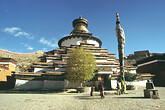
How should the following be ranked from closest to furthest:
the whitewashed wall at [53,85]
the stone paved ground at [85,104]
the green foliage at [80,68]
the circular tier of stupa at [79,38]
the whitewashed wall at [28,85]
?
the stone paved ground at [85,104]
the green foliage at [80,68]
the whitewashed wall at [53,85]
the whitewashed wall at [28,85]
the circular tier of stupa at [79,38]

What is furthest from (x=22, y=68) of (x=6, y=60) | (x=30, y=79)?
(x=30, y=79)

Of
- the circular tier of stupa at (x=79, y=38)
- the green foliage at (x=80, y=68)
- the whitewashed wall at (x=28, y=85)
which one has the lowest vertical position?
the whitewashed wall at (x=28, y=85)

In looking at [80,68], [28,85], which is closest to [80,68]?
[80,68]

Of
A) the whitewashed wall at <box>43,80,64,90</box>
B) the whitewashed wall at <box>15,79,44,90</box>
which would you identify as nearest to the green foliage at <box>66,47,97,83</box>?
the whitewashed wall at <box>43,80,64,90</box>

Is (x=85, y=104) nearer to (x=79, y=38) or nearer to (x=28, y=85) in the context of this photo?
(x=28, y=85)

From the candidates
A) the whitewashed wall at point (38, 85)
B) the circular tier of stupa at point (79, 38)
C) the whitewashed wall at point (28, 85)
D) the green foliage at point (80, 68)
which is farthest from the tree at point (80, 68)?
the circular tier of stupa at point (79, 38)

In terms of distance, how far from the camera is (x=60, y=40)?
111ft

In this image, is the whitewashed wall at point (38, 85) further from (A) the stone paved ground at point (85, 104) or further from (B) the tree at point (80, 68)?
(A) the stone paved ground at point (85, 104)

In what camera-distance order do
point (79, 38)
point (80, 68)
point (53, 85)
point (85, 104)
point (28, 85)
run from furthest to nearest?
point (79, 38)
point (28, 85)
point (53, 85)
point (80, 68)
point (85, 104)

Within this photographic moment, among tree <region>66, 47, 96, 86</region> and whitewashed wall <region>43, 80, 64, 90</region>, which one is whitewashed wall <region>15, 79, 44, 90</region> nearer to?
whitewashed wall <region>43, 80, 64, 90</region>

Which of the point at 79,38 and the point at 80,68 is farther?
the point at 79,38

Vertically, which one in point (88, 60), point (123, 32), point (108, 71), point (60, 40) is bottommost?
point (108, 71)

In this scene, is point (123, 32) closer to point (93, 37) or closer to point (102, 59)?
point (102, 59)

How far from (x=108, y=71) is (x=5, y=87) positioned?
18.2 meters
